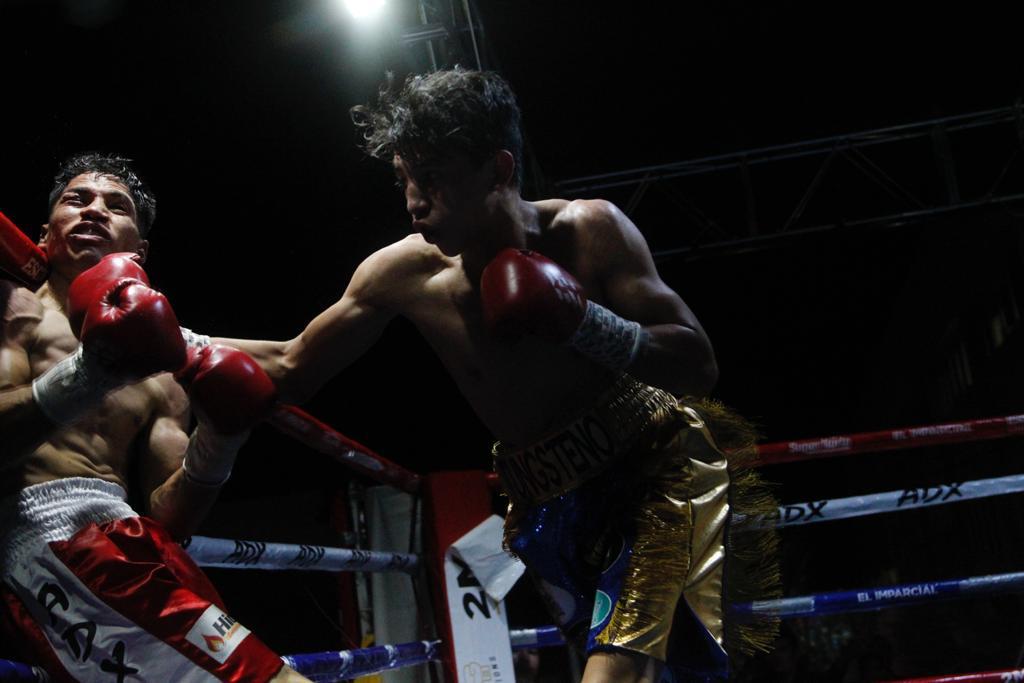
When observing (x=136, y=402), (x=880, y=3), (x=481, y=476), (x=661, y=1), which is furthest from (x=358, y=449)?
(x=880, y=3)

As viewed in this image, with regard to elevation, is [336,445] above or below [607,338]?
below

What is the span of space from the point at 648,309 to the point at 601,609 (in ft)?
1.53

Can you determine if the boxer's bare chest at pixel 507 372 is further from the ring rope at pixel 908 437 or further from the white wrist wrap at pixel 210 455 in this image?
the ring rope at pixel 908 437

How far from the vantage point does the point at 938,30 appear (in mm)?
5363

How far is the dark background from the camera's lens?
4977 millimetres

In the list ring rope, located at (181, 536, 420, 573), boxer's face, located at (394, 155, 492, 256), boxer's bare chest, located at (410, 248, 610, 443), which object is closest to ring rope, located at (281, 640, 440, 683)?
ring rope, located at (181, 536, 420, 573)

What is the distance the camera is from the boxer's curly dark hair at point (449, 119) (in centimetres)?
168

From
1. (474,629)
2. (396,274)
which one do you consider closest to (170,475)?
(396,274)

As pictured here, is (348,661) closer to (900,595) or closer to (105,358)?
(105,358)

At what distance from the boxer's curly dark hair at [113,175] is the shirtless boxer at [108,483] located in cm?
28

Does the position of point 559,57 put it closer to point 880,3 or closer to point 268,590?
point 880,3

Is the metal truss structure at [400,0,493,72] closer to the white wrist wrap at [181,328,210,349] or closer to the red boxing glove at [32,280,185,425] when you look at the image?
the white wrist wrap at [181,328,210,349]

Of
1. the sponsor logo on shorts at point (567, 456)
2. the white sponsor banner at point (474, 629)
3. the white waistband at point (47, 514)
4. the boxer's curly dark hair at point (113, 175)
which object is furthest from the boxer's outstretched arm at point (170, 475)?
the white sponsor banner at point (474, 629)

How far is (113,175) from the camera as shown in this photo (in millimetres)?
1910
